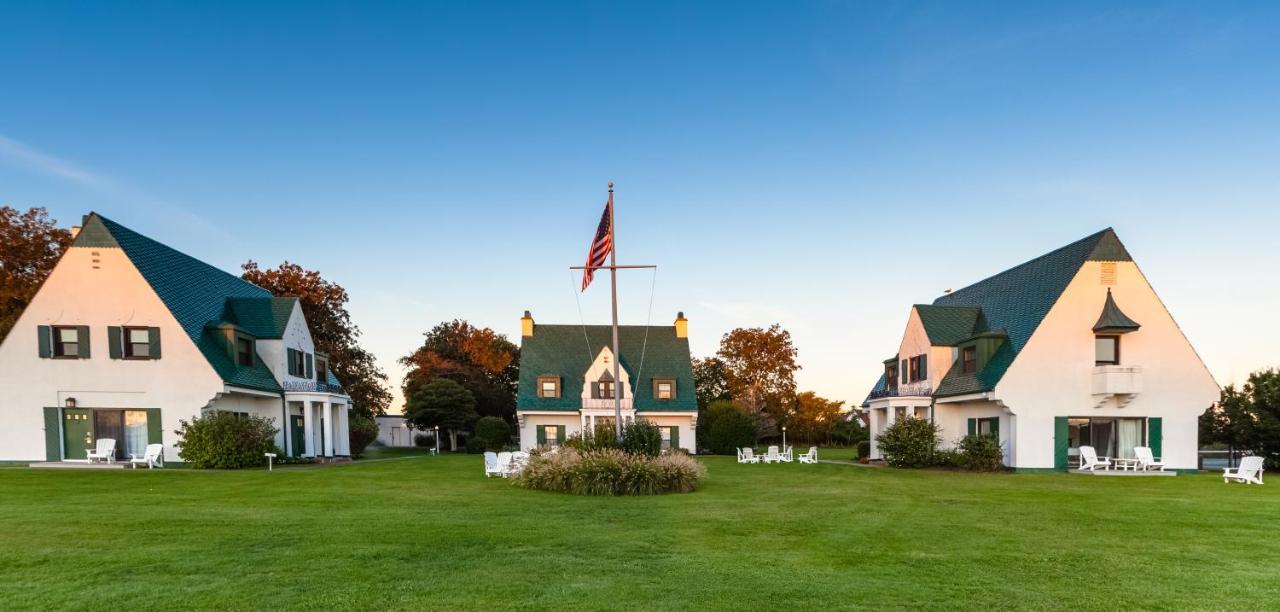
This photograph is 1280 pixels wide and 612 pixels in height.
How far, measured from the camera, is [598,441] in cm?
1783

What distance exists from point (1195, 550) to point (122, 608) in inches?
497

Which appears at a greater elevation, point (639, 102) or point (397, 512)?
point (639, 102)

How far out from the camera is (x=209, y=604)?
5953 mm

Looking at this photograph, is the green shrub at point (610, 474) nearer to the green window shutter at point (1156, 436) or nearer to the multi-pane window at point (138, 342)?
the multi-pane window at point (138, 342)

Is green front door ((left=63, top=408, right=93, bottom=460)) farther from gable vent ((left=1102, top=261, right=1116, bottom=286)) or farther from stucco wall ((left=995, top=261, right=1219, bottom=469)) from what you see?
gable vent ((left=1102, top=261, right=1116, bottom=286))

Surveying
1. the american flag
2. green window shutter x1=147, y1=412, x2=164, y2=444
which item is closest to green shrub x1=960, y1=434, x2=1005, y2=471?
the american flag

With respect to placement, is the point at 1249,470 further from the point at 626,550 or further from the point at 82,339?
the point at 82,339

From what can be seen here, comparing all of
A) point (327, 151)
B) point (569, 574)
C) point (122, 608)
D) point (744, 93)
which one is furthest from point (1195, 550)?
point (327, 151)

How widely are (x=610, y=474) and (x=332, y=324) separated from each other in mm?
30989

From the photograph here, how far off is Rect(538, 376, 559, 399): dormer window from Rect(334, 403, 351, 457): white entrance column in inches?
397

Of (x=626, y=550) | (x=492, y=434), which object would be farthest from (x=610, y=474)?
(x=492, y=434)

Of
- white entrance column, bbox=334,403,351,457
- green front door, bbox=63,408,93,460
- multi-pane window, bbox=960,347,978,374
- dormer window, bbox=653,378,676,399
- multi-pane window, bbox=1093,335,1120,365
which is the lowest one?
white entrance column, bbox=334,403,351,457

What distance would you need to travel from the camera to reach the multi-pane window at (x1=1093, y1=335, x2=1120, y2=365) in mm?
24625

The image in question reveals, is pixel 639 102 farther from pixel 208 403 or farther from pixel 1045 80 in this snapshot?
pixel 208 403
